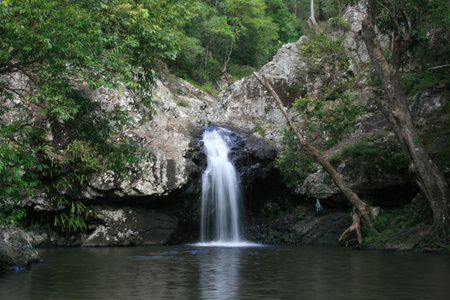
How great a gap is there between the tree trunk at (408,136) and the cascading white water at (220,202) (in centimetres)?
845

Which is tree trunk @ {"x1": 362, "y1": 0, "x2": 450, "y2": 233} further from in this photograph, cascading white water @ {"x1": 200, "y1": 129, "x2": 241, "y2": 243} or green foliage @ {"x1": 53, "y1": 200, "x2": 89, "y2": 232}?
green foliage @ {"x1": 53, "y1": 200, "x2": 89, "y2": 232}

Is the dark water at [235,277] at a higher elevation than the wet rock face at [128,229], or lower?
lower

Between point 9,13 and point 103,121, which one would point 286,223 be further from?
point 9,13

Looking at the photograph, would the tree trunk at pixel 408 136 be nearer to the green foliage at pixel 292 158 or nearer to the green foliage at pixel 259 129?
the green foliage at pixel 292 158

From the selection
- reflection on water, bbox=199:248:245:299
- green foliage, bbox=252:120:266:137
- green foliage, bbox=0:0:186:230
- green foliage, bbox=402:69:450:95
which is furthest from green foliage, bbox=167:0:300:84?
reflection on water, bbox=199:248:245:299

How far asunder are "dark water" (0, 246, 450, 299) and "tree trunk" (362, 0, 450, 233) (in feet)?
6.04

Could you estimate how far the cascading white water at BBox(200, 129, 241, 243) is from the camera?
64.4 feet

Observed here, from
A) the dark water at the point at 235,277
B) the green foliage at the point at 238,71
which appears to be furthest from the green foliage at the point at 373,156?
the green foliage at the point at 238,71

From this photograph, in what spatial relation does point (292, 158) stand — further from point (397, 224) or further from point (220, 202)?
point (397, 224)

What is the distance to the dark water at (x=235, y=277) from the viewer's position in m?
7.40

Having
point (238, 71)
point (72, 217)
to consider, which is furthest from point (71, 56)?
point (238, 71)

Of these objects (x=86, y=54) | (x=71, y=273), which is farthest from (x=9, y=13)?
(x=71, y=273)

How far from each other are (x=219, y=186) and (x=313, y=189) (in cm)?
449

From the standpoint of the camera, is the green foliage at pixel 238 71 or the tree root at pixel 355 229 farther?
the green foliage at pixel 238 71
